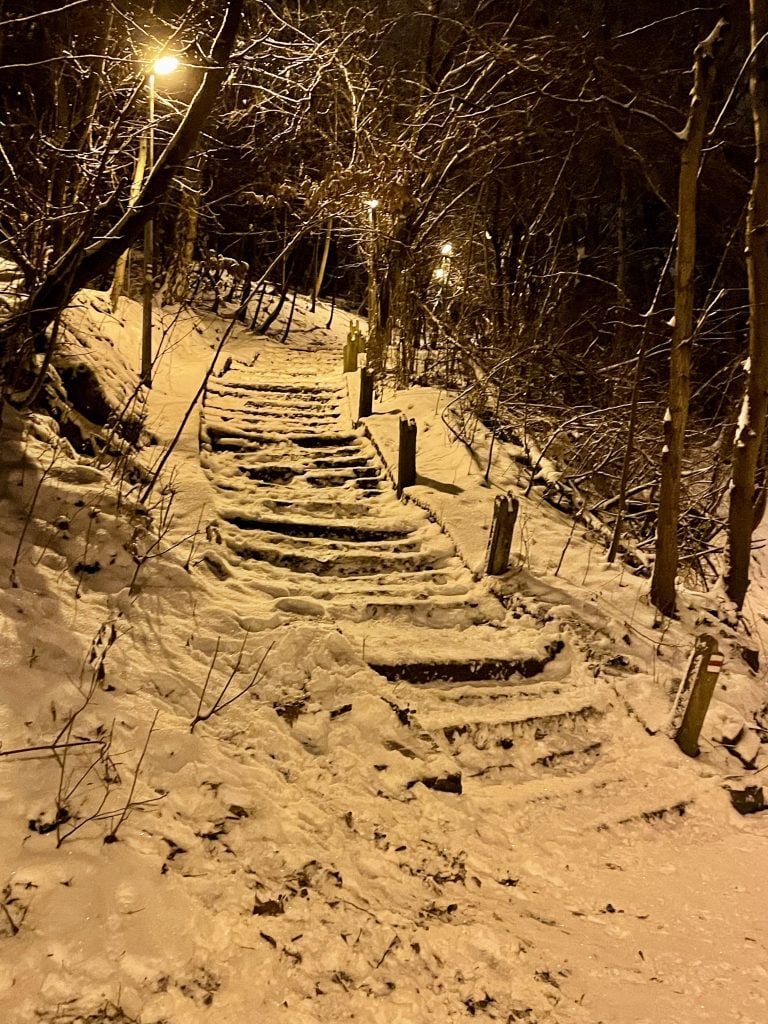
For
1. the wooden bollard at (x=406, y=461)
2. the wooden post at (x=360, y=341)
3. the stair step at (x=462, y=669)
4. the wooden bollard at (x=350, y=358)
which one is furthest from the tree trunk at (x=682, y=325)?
the wooden post at (x=360, y=341)

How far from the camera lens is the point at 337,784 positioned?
3.69 meters

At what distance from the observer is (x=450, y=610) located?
5.83 m

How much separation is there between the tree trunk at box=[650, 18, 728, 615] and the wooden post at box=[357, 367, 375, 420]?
4.91 m

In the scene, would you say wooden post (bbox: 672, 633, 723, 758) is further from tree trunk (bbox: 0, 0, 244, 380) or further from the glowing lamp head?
the glowing lamp head

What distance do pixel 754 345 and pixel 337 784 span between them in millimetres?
6026

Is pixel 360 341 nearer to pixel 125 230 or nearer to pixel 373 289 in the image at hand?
pixel 373 289

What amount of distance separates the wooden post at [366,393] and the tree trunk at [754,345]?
5380mm

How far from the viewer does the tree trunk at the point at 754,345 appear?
614 cm

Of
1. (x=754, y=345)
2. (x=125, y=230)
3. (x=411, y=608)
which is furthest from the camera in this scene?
(x=754, y=345)

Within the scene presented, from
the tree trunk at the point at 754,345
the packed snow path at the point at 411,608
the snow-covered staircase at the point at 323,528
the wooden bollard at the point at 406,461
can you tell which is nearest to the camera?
the packed snow path at the point at 411,608

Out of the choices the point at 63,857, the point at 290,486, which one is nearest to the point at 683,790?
the point at 63,857

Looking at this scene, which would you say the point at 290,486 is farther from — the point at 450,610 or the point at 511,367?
the point at 511,367

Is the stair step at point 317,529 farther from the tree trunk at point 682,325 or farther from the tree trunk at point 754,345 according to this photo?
the tree trunk at point 754,345

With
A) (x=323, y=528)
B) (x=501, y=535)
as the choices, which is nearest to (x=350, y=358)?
(x=323, y=528)
